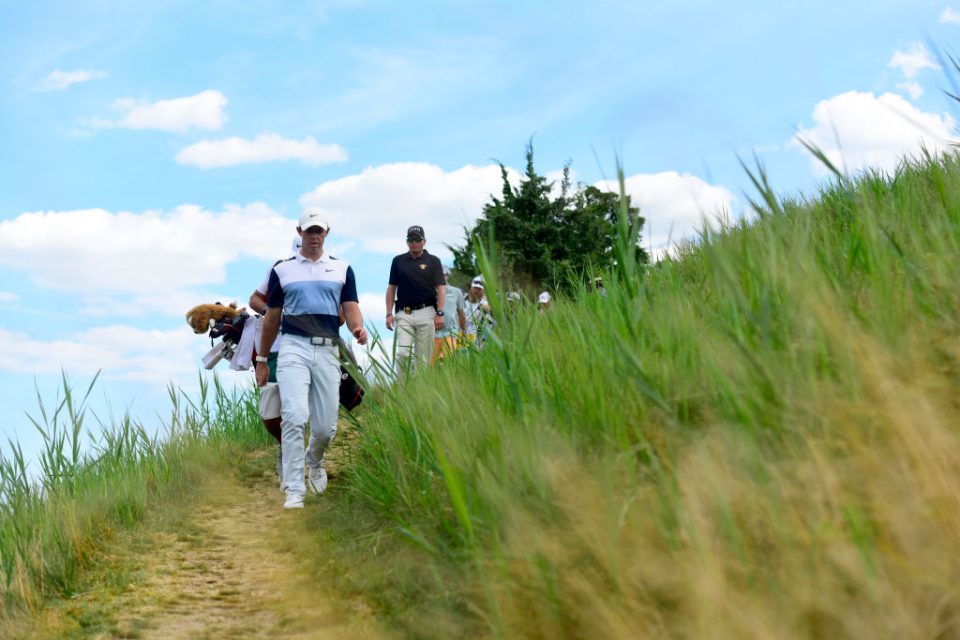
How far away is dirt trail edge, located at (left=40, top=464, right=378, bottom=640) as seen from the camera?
12.2ft

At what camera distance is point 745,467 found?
2.43 meters

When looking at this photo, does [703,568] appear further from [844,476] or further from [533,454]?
[533,454]

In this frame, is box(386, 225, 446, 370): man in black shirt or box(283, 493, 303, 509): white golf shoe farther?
box(386, 225, 446, 370): man in black shirt

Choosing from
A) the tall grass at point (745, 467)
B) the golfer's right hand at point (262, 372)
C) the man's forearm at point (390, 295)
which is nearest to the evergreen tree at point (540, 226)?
the man's forearm at point (390, 295)

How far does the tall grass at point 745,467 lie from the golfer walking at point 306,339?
9.72 feet

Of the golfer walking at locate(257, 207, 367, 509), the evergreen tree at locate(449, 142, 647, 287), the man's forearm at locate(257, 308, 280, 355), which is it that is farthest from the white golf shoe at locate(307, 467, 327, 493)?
the evergreen tree at locate(449, 142, 647, 287)

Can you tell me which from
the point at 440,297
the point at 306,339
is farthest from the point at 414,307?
the point at 306,339

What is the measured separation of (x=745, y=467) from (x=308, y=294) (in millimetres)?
4464

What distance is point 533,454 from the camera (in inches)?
116

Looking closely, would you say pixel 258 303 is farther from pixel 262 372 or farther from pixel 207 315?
pixel 207 315

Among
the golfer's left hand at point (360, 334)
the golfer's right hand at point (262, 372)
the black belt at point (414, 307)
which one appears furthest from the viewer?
the black belt at point (414, 307)

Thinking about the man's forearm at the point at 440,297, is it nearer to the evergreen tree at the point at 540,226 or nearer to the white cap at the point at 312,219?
the white cap at the point at 312,219

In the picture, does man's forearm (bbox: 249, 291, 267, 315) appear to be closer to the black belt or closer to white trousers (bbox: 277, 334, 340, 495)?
white trousers (bbox: 277, 334, 340, 495)

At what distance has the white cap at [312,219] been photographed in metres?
6.50
